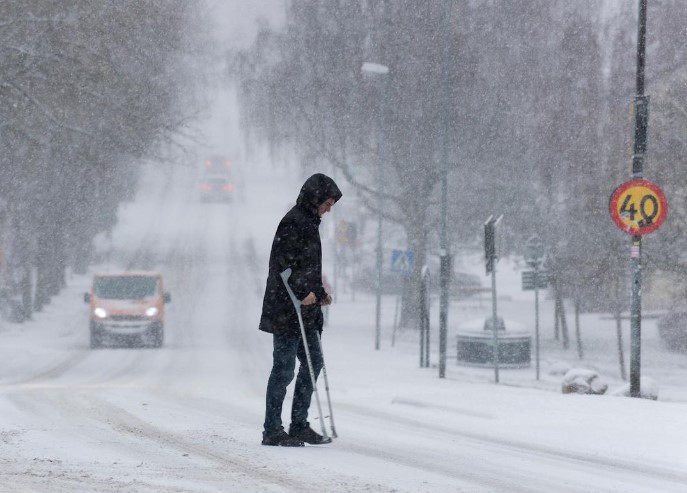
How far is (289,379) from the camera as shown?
26.3 feet

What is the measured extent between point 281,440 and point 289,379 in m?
0.42

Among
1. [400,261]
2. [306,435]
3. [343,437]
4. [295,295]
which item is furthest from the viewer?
[400,261]

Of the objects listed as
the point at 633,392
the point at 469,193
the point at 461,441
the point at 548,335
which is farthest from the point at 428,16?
the point at 461,441

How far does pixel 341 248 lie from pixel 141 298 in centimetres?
2752

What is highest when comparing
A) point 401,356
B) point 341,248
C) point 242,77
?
point 242,77

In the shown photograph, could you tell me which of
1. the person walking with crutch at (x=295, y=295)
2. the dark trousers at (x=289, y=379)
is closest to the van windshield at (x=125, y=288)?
the dark trousers at (x=289, y=379)

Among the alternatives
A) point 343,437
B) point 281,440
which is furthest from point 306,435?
point 343,437

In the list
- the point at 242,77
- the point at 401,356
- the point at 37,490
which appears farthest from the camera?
the point at 242,77

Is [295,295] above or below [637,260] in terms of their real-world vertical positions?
below

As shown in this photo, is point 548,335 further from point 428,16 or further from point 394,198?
point 428,16

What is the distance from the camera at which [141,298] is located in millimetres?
30422

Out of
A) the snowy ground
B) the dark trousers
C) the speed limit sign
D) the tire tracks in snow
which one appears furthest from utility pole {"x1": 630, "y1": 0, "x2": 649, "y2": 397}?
the dark trousers

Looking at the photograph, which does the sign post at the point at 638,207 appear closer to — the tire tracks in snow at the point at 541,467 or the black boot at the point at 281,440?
the tire tracks in snow at the point at 541,467

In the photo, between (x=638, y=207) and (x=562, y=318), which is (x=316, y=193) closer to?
(x=638, y=207)
